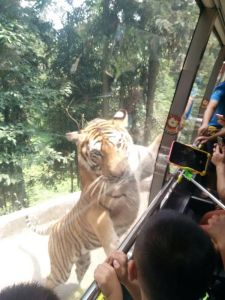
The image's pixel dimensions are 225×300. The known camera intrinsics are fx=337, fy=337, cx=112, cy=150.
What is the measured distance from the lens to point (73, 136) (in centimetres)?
102

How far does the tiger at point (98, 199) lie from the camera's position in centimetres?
118

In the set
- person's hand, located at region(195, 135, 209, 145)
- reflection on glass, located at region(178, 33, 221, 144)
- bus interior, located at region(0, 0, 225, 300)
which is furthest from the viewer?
reflection on glass, located at region(178, 33, 221, 144)

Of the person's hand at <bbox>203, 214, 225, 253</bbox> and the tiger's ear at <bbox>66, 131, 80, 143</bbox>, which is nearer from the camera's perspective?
the person's hand at <bbox>203, 214, 225, 253</bbox>

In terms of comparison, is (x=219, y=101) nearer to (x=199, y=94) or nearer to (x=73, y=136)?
(x=199, y=94)

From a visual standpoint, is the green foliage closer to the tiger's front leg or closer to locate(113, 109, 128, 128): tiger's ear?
locate(113, 109, 128, 128): tiger's ear

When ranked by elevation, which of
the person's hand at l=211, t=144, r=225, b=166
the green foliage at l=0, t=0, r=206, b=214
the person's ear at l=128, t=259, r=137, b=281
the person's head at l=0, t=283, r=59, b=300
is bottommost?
the person's ear at l=128, t=259, r=137, b=281

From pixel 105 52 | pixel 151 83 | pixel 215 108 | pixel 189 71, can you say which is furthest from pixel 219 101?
pixel 105 52

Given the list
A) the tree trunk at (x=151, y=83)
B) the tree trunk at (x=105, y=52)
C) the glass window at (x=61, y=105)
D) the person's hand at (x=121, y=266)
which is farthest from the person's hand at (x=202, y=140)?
the person's hand at (x=121, y=266)

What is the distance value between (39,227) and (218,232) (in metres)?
0.51

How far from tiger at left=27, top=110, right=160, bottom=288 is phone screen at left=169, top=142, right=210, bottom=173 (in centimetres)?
23

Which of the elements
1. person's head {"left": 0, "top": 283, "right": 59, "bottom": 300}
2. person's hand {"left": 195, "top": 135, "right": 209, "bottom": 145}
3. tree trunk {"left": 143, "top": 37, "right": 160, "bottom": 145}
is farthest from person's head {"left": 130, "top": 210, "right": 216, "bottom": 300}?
person's hand {"left": 195, "top": 135, "right": 209, "bottom": 145}

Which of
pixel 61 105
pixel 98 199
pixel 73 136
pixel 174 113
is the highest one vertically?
pixel 61 105

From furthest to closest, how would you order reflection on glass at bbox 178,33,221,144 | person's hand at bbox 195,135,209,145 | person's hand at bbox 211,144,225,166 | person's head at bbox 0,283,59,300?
reflection on glass at bbox 178,33,221,144
person's hand at bbox 195,135,209,145
person's hand at bbox 211,144,225,166
person's head at bbox 0,283,59,300

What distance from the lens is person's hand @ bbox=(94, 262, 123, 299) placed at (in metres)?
0.70
